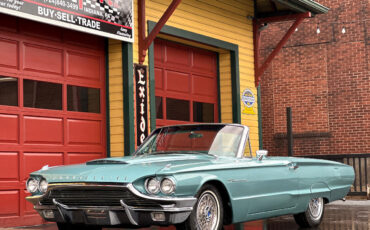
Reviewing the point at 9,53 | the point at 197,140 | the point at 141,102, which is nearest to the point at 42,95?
the point at 9,53

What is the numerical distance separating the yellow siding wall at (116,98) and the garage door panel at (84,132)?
27 centimetres

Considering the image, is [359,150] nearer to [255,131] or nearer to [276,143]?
[276,143]

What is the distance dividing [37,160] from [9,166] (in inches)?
23.5

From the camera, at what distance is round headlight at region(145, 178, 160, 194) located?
6234 millimetres

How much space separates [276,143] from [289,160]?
11.6m

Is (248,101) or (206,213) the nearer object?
(206,213)

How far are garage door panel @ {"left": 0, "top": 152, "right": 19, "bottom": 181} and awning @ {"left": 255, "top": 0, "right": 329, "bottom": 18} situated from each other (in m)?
7.05

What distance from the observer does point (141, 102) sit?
11961 millimetres

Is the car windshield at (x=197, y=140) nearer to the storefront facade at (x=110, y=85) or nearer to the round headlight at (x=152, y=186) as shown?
the round headlight at (x=152, y=186)

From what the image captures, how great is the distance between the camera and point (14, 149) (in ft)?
32.6

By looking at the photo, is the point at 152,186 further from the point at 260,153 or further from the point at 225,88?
the point at 225,88

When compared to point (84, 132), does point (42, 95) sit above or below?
above

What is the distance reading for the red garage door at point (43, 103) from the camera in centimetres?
989

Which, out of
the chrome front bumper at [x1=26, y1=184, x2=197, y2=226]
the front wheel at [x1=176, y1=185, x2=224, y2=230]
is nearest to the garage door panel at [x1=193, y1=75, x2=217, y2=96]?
the front wheel at [x1=176, y1=185, x2=224, y2=230]
